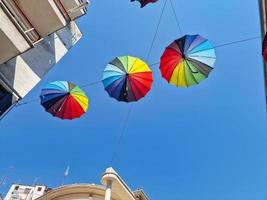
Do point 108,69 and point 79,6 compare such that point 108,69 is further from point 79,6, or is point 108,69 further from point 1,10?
point 79,6

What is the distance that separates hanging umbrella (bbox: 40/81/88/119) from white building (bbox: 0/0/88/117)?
211 centimetres

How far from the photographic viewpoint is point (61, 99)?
1115cm

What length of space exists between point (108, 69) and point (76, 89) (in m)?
1.85

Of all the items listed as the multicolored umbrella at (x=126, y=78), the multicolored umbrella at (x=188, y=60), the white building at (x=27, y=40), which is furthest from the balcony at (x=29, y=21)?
the multicolored umbrella at (x=188, y=60)

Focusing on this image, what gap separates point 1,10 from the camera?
10.3m

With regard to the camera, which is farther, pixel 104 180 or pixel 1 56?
pixel 1 56

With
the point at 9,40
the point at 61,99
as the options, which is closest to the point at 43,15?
the point at 9,40

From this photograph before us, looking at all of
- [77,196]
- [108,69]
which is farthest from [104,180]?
[77,196]

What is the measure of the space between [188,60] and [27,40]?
6.47 m

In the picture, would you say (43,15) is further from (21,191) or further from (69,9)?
(21,191)

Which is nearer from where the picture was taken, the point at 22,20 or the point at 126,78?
the point at 126,78

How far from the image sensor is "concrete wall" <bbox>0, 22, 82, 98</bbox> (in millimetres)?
14883

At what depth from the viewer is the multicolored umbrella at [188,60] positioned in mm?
9719

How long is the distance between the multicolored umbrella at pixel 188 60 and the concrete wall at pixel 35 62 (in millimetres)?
8596
